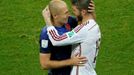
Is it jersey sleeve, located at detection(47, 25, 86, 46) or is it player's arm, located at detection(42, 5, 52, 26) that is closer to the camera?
jersey sleeve, located at detection(47, 25, 86, 46)

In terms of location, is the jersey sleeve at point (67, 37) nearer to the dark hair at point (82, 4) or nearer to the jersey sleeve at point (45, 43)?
the jersey sleeve at point (45, 43)

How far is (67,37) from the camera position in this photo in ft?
21.3

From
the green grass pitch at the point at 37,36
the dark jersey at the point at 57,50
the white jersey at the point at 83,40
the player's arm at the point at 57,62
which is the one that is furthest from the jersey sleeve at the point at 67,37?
the green grass pitch at the point at 37,36

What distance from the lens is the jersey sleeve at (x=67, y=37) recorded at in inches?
255

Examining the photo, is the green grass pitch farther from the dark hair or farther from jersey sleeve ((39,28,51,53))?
the dark hair

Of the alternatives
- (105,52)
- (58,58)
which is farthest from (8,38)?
(58,58)

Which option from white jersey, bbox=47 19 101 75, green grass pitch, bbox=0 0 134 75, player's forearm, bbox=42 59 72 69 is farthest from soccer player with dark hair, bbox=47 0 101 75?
green grass pitch, bbox=0 0 134 75

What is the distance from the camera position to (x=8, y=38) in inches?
533

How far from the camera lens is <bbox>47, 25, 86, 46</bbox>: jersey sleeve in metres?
6.49

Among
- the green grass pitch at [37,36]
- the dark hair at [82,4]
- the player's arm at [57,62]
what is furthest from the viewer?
the green grass pitch at [37,36]

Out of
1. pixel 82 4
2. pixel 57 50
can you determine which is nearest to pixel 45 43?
pixel 57 50

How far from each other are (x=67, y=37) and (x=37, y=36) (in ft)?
23.5

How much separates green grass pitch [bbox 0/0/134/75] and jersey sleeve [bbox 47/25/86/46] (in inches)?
183

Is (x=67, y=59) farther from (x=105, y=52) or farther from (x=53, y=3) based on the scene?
(x=105, y=52)
